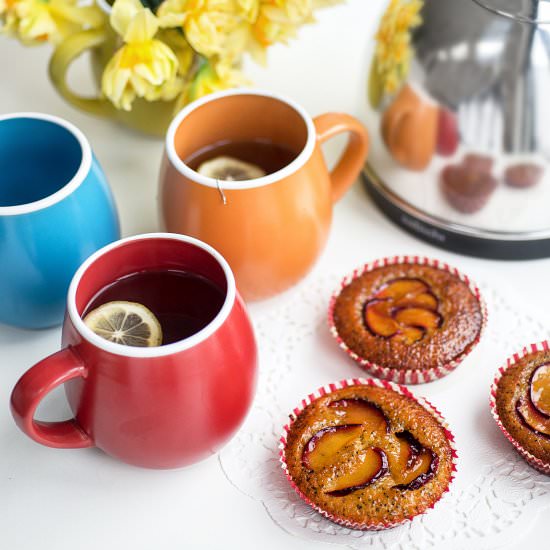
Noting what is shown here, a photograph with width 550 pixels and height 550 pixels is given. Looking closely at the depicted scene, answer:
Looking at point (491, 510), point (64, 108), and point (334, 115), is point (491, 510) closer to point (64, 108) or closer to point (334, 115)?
point (334, 115)

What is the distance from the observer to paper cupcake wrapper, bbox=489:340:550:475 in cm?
68

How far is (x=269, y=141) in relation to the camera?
0.83 metres

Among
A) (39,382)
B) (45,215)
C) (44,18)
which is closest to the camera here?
(39,382)

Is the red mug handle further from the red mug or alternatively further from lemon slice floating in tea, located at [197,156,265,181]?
lemon slice floating in tea, located at [197,156,265,181]

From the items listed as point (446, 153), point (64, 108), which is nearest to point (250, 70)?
point (64, 108)

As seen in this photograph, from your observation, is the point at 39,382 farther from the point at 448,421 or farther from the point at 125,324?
the point at 448,421

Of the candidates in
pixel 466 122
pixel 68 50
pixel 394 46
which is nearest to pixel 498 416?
pixel 466 122

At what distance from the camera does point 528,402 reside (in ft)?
2.33

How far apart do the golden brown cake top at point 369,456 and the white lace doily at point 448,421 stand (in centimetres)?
3

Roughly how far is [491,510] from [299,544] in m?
0.16

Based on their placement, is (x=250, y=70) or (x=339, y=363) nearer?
(x=339, y=363)

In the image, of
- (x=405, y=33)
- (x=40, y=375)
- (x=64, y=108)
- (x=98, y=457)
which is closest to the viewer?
(x=40, y=375)

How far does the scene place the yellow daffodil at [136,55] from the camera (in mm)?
774

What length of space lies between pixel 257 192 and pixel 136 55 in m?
0.19
